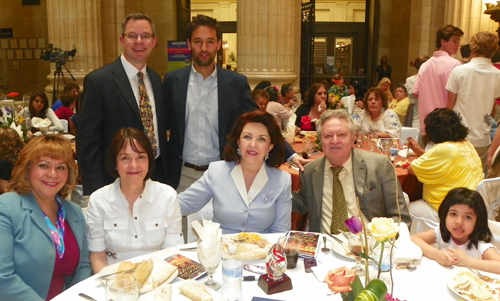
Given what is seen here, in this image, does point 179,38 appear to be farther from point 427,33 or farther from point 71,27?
point 427,33

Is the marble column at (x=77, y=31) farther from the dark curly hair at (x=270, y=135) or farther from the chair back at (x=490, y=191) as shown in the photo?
the chair back at (x=490, y=191)

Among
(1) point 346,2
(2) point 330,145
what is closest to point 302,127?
(2) point 330,145

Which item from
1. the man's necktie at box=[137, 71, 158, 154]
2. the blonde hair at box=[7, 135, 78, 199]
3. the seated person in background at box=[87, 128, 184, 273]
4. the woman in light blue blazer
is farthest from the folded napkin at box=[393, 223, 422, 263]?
the man's necktie at box=[137, 71, 158, 154]

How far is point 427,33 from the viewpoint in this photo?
34.1ft

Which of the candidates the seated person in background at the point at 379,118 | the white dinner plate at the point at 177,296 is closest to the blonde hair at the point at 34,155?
the white dinner plate at the point at 177,296

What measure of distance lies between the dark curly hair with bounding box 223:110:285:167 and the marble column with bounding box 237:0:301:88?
637 cm

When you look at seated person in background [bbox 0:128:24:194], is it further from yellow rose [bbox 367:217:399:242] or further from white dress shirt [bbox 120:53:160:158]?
yellow rose [bbox 367:217:399:242]

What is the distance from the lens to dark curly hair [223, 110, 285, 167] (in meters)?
2.72

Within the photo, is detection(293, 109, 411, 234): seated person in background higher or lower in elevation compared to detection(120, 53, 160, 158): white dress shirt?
lower

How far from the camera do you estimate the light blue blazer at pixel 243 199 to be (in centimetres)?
268

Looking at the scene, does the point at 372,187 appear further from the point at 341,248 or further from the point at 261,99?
the point at 261,99

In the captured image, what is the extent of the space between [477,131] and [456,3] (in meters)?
4.85

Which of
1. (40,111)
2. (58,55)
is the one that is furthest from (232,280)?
(58,55)

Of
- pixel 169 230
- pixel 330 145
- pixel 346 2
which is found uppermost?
pixel 346 2
